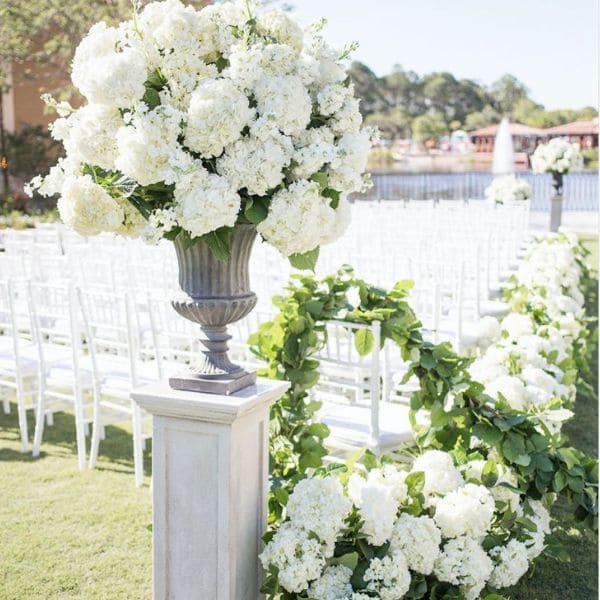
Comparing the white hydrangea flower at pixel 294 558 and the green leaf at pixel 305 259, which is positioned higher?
the green leaf at pixel 305 259

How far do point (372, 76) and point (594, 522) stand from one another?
170ft

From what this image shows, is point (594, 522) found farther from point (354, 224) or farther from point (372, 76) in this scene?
point (372, 76)

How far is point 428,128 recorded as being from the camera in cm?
4662

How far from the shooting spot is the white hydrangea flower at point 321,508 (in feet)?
8.24

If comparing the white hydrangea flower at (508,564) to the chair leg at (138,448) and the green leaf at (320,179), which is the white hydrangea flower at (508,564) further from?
the chair leg at (138,448)

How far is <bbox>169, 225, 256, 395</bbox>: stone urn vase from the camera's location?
241 centimetres

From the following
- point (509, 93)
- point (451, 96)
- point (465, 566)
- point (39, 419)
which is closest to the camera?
point (465, 566)

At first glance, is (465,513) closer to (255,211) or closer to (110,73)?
(255,211)

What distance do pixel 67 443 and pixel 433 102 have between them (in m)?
50.5

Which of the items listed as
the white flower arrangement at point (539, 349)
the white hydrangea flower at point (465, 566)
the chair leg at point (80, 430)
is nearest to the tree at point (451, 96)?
the white flower arrangement at point (539, 349)

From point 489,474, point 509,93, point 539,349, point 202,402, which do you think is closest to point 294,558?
point 202,402

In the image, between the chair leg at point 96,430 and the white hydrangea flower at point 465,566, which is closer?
the white hydrangea flower at point 465,566

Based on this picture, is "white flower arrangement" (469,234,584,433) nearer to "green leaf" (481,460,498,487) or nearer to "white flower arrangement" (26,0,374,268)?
"green leaf" (481,460,498,487)

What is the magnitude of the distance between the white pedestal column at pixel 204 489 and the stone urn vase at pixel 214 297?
49 millimetres
